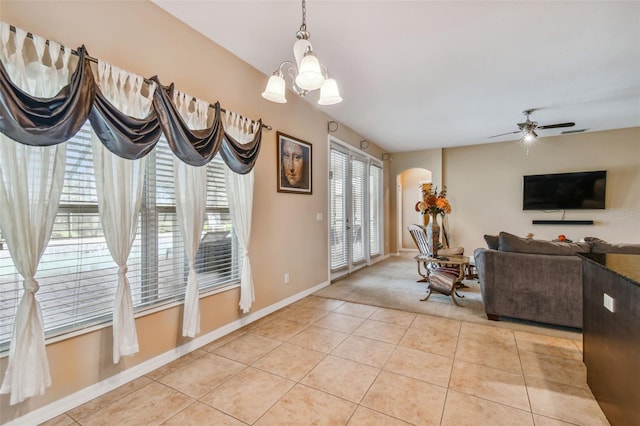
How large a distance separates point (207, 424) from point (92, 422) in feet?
2.19

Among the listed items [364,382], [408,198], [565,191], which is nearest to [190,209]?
[364,382]

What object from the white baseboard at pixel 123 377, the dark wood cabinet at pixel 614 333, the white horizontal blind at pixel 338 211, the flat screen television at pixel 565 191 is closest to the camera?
the dark wood cabinet at pixel 614 333

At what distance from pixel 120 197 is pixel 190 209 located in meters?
0.52

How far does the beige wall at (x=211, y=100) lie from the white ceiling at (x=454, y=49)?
8.5 inches

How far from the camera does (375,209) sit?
641 centimetres

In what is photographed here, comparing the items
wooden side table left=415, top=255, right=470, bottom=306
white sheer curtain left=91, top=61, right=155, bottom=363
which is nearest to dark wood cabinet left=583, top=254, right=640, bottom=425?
wooden side table left=415, top=255, right=470, bottom=306

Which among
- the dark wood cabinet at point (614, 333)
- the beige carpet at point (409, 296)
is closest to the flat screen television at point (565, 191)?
the beige carpet at point (409, 296)

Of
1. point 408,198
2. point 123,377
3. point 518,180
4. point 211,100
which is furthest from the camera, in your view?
point 408,198

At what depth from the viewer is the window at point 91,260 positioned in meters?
1.65

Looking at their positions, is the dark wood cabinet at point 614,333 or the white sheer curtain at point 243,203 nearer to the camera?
the dark wood cabinet at point 614,333

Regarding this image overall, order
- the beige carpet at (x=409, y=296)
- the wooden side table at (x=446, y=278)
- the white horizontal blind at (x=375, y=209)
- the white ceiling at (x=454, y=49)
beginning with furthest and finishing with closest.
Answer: the white horizontal blind at (x=375, y=209), the wooden side table at (x=446, y=278), the beige carpet at (x=409, y=296), the white ceiling at (x=454, y=49)

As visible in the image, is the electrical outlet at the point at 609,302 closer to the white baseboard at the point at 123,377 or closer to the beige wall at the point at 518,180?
the white baseboard at the point at 123,377

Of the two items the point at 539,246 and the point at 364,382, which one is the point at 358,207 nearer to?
the point at 539,246

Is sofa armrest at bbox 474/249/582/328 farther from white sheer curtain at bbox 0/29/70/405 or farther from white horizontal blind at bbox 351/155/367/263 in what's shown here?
white sheer curtain at bbox 0/29/70/405
